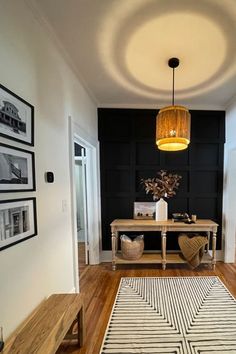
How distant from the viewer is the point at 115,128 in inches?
143

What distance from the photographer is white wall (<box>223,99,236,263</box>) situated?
346cm

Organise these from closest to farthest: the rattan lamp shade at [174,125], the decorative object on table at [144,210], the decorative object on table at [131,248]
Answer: the rattan lamp shade at [174,125] → the decorative object on table at [131,248] → the decorative object on table at [144,210]

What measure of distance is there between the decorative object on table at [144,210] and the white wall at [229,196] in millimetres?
1261

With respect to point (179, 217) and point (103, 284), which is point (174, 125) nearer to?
point (179, 217)

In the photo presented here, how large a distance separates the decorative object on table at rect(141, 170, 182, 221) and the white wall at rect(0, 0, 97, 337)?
1640mm

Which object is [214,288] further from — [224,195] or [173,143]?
[173,143]

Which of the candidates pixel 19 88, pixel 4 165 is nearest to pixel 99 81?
pixel 19 88

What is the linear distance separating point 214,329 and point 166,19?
2.77m

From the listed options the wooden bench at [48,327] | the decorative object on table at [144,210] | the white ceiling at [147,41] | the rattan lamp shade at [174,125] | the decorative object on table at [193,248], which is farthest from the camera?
the decorative object on table at [144,210]

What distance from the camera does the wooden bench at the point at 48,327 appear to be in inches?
47.3

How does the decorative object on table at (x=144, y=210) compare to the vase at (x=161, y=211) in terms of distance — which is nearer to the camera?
the vase at (x=161, y=211)

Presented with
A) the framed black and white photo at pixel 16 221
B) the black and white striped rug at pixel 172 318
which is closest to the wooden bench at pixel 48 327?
the black and white striped rug at pixel 172 318

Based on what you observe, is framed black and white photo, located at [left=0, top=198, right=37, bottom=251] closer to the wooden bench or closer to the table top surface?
the wooden bench

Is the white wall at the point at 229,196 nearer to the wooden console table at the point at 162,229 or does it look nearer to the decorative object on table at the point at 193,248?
the wooden console table at the point at 162,229
